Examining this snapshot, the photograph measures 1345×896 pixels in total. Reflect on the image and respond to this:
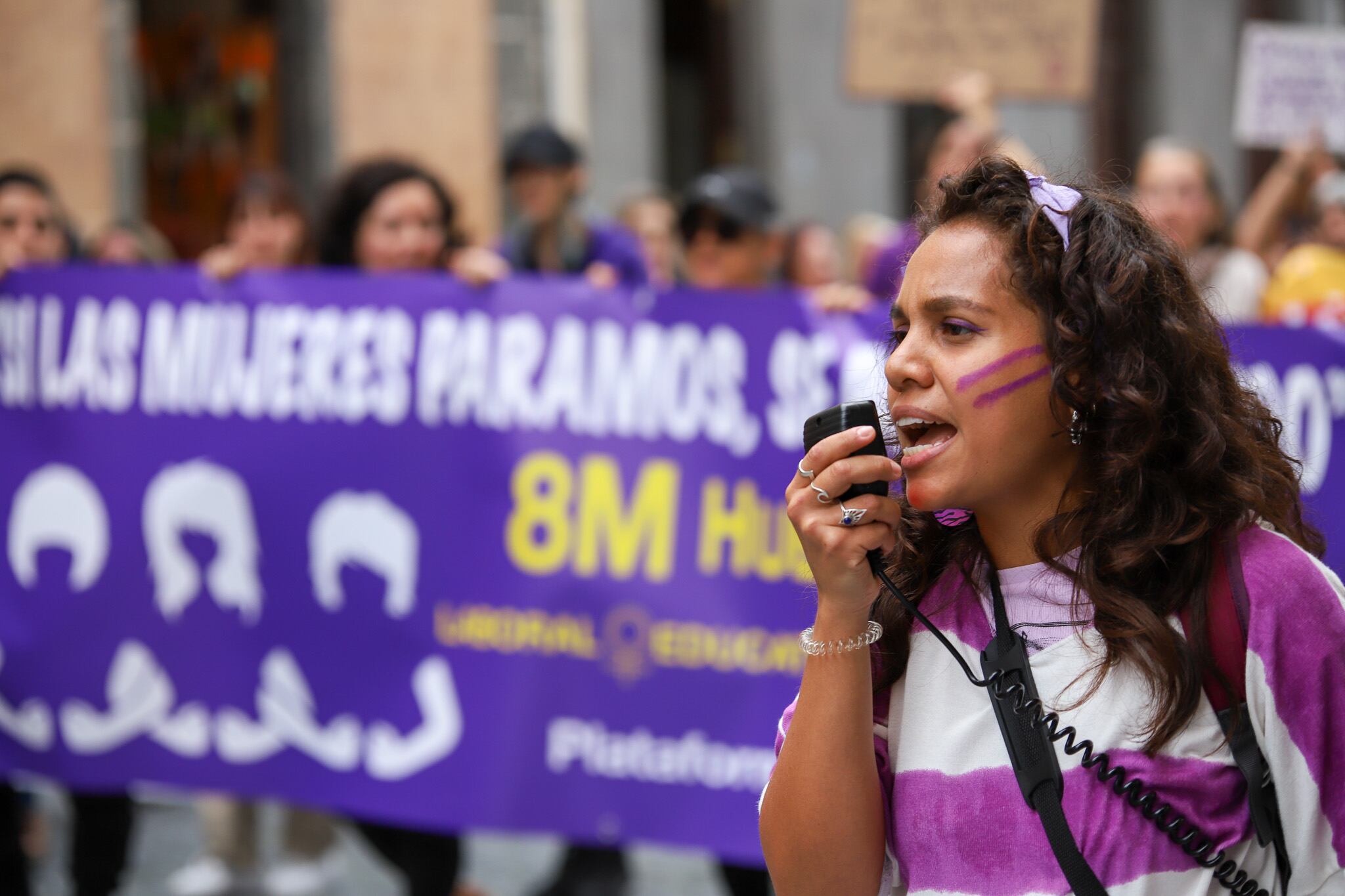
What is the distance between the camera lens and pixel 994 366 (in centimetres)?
168

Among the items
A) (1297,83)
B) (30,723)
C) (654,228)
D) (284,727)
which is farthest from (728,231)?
(654,228)

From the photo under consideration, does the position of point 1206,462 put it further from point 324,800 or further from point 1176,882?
Result: point 324,800

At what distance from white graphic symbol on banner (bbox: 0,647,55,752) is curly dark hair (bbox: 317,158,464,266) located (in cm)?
159

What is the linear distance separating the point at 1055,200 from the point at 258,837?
425 centimetres

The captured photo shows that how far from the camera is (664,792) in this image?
4.31 m

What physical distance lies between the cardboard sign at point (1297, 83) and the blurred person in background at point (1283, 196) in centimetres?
8

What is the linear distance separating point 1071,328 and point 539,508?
2.93 metres

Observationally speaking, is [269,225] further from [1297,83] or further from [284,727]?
[1297,83]

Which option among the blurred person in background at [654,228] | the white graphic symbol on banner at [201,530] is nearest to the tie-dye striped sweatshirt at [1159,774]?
the white graphic symbol on banner at [201,530]

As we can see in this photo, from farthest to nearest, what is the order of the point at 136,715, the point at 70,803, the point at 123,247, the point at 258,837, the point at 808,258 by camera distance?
the point at 808,258 < the point at 123,247 < the point at 258,837 < the point at 70,803 < the point at 136,715

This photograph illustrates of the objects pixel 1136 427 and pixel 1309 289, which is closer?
pixel 1136 427

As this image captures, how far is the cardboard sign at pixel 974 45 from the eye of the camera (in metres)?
5.30

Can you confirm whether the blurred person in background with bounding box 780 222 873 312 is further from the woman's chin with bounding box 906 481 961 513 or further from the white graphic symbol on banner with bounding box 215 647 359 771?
the woman's chin with bounding box 906 481 961 513

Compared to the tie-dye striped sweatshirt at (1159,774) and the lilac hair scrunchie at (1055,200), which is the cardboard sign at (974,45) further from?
the tie-dye striped sweatshirt at (1159,774)
